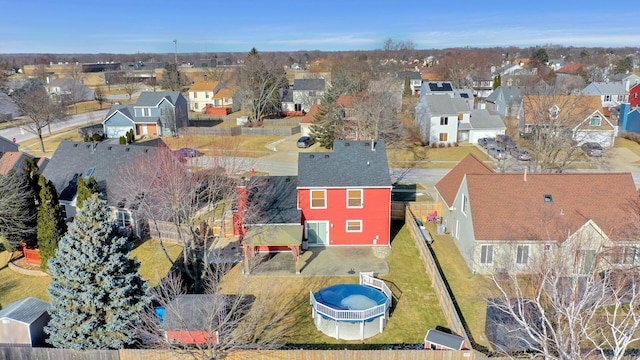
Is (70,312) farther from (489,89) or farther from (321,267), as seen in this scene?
(489,89)

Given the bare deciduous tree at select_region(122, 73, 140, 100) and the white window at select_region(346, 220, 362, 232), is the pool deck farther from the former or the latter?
the bare deciduous tree at select_region(122, 73, 140, 100)

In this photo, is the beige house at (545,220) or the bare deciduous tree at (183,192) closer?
the bare deciduous tree at (183,192)

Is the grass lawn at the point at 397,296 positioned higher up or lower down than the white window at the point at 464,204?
lower down

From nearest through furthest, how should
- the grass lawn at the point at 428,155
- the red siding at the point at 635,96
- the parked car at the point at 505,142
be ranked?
the grass lawn at the point at 428,155 → the parked car at the point at 505,142 → the red siding at the point at 635,96

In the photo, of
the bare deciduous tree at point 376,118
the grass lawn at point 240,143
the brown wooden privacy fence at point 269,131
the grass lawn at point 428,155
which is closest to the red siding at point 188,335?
the bare deciduous tree at point 376,118

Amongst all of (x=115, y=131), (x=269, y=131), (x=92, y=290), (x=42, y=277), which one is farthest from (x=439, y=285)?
(x=115, y=131)

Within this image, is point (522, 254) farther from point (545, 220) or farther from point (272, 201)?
point (272, 201)

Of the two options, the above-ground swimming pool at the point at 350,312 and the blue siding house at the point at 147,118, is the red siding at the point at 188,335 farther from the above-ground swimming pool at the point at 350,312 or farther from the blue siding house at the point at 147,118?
the blue siding house at the point at 147,118
